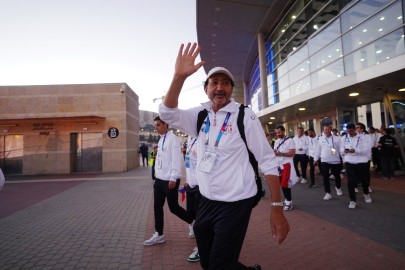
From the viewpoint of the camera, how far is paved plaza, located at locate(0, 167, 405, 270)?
3.83 meters

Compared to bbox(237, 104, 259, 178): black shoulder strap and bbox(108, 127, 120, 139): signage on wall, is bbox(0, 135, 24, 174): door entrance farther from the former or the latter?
bbox(237, 104, 259, 178): black shoulder strap

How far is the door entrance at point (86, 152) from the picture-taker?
62.4 feet

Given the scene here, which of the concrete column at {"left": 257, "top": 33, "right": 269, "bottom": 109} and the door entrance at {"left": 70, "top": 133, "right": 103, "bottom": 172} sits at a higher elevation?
the concrete column at {"left": 257, "top": 33, "right": 269, "bottom": 109}

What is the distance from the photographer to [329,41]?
1390cm

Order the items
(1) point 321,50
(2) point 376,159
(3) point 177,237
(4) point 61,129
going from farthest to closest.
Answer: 1. (4) point 61,129
2. (1) point 321,50
3. (2) point 376,159
4. (3) point 177,237

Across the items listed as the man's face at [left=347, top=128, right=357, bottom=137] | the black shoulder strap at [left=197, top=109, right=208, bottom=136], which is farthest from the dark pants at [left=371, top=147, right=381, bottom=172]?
the black shoulder strap at [left=197, top=109, right=208, bottom=136]

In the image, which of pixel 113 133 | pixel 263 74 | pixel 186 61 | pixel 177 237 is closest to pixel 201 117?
pixel 186 61

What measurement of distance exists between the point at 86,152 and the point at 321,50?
16.6 metres

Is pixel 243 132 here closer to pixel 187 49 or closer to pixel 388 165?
pixel 187 49

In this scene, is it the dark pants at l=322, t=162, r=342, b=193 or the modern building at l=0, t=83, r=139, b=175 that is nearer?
the dark pants at l=322, t=162, r=342, b=193

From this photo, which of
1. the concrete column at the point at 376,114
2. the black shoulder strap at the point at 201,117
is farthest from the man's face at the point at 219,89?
the concrete column at the point at 376,114

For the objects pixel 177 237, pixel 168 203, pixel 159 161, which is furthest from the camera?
pixel 177 237

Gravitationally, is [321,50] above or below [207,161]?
above

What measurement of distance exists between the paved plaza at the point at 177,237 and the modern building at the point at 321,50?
509 centimetres
